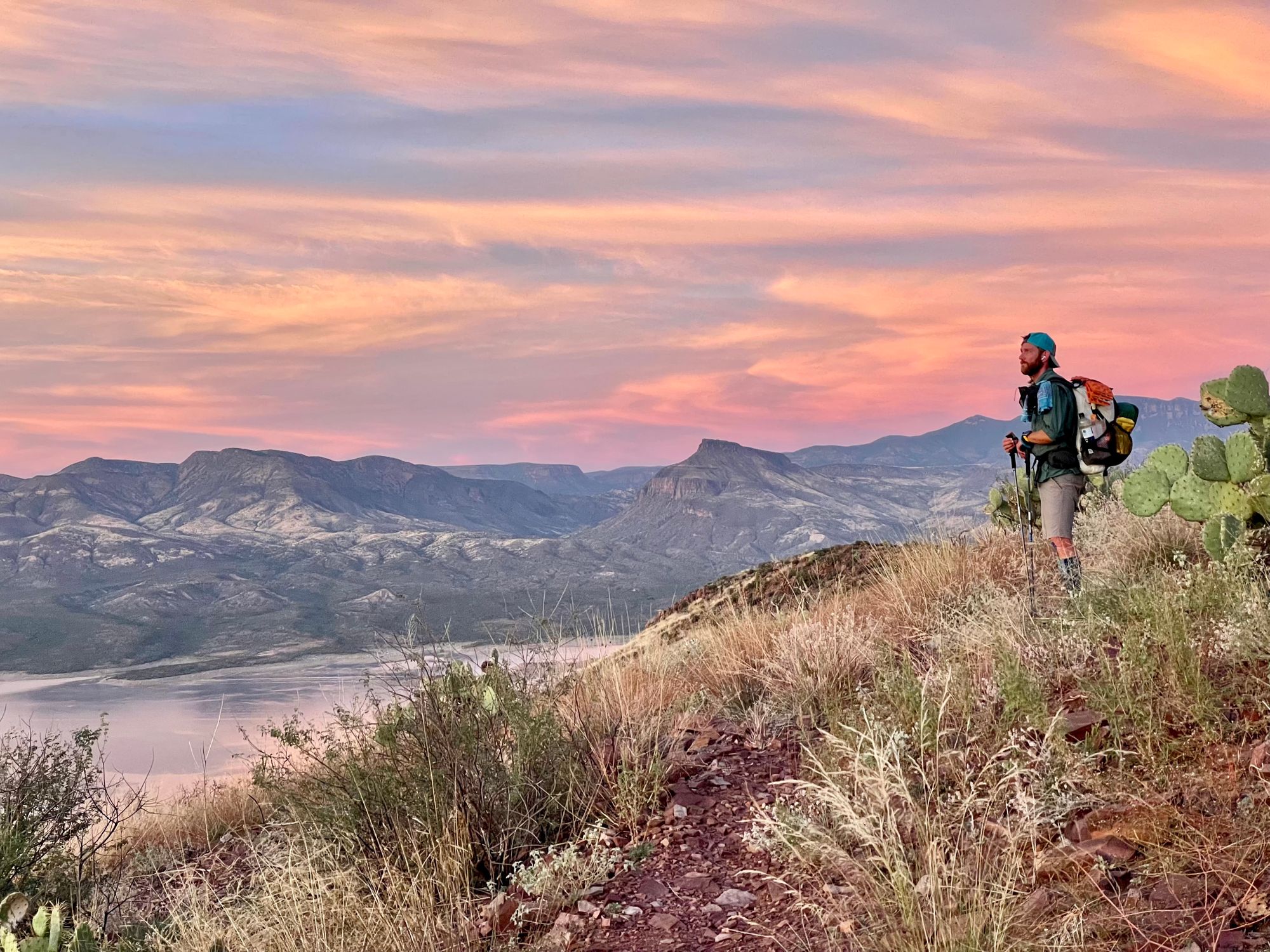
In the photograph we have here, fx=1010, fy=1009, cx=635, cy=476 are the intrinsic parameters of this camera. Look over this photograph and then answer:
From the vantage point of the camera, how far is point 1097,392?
7.99m

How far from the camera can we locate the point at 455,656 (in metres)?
5.78

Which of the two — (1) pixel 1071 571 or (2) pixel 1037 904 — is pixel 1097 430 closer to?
(1) pixel 1071 571

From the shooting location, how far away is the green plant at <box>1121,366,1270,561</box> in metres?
7.55

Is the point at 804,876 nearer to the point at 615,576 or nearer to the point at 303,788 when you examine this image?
the point at 303,788

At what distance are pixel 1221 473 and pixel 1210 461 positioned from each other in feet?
0.39

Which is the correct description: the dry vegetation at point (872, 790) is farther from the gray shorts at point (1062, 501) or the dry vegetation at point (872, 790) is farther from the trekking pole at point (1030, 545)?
the gray shorts at point (1062, 501)


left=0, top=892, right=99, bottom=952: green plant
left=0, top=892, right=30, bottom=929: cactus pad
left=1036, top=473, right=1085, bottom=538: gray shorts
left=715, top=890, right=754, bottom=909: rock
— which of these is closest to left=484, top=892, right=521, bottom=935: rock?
left=715, top=890, right=754, bottom=909: rock

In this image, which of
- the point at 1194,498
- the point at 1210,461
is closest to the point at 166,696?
the point at 1194,498

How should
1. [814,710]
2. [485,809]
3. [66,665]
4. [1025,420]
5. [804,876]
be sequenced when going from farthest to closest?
[66,665] → [1025,420] → [814,710] → [485,809] → [804,876]

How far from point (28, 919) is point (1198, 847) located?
6788 mm

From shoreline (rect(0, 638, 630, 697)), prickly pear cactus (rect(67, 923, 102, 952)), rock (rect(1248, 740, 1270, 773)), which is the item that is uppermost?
rock (rect(1248, 740, 1270, 773))

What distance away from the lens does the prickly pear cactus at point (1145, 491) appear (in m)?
8.39

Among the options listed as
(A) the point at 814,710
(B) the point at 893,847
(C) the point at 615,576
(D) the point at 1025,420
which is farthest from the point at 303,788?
(C) the point at 615,576

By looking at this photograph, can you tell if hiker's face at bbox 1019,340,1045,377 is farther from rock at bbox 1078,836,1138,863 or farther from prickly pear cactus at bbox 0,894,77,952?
prickly pear cactus at bbox 0,894,77,952
